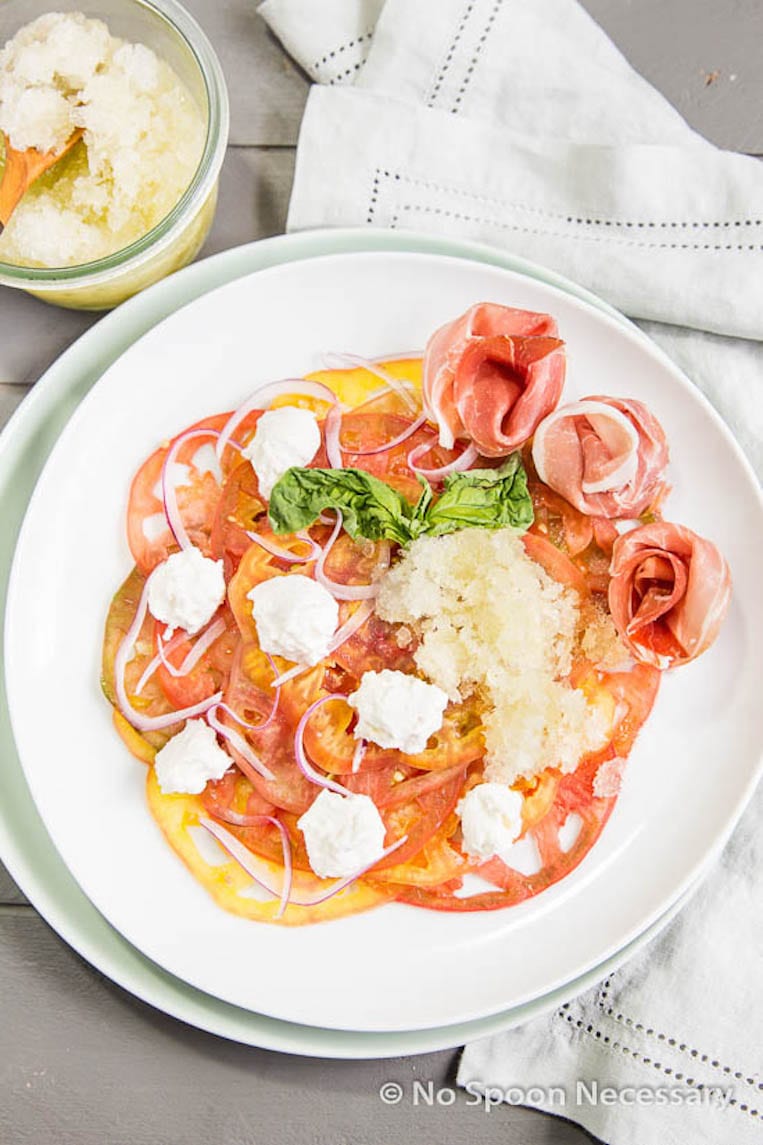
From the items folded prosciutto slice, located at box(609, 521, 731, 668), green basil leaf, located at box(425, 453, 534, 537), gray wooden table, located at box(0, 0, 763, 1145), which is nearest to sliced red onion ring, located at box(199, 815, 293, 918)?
gray wooden table, located at box(0, 0, 763, 1145)

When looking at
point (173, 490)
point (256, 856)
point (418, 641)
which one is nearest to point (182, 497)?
point (173, 490)

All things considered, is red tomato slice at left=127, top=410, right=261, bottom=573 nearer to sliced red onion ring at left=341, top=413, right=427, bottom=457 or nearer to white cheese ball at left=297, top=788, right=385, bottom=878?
sliced red onion ring at left=341, top=413, right=427, bottom=457

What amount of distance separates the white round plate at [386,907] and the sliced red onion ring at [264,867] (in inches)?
2.7

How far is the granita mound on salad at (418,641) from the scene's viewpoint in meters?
1.97

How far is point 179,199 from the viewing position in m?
2.14

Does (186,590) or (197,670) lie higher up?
(186,590)

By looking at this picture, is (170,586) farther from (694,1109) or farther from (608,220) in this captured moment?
(694,1109)

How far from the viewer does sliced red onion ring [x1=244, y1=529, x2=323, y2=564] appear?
2.04 m

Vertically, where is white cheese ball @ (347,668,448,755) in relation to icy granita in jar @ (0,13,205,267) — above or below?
below

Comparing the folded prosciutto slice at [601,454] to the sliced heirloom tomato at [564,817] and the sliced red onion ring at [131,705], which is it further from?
the sliced red onion ring at [131,705]

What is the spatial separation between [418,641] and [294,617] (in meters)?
0.25

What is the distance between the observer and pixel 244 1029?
2.04 meters

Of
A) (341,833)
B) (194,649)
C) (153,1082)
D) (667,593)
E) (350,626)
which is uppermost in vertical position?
(667,593)

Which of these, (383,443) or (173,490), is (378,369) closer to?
(383,443)
